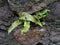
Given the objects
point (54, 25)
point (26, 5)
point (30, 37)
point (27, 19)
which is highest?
point (26, 5)

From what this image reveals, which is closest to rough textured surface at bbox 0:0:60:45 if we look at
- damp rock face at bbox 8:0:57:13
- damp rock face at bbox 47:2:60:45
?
damp rock face at bbox 47:2:60:45

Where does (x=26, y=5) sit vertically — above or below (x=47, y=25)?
above

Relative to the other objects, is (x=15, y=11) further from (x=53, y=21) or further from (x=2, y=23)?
(x=53, y=21)

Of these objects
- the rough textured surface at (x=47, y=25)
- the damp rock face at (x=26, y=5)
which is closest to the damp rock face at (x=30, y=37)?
the rough textured surface at (x=47, y=25)

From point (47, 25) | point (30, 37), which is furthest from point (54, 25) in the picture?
point (30, 37)

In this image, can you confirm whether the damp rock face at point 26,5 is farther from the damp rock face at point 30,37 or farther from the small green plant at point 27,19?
the damp rock face at point 30,37

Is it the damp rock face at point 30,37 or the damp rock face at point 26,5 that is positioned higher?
the damp rock face at point 26,5

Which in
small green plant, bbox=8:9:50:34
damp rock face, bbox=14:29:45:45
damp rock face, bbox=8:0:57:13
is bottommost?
damp rock face, bbox=14:29:45:45

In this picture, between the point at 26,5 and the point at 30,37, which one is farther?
the point at 26,5

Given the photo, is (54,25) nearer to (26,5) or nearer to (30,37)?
(30,37)

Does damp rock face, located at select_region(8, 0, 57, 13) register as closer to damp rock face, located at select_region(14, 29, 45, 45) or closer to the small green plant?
the small green plant
